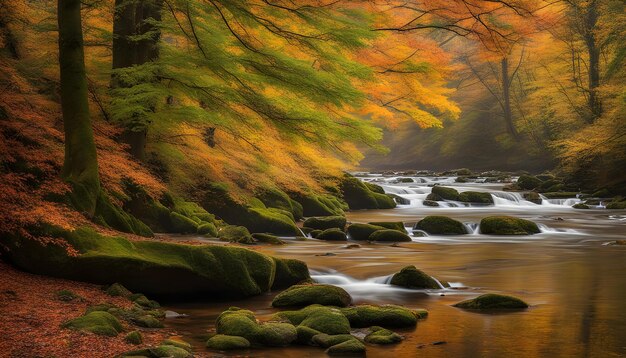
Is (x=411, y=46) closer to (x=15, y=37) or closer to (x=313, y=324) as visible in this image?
(x=15, y=37)

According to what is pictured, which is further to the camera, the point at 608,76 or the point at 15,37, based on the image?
the point at 608,76

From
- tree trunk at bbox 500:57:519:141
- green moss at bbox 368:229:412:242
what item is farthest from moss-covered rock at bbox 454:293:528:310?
tree trunk at bbox 500:57:519:141

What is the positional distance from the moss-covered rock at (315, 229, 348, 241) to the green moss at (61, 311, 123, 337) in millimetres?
10537

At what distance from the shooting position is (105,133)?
1159 cm

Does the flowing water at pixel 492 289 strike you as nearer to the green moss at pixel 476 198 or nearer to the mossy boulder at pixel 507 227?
the mossy boulder at pixel 507 227

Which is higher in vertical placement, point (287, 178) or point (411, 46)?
point (411, 46)

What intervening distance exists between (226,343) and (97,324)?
1.26 metres

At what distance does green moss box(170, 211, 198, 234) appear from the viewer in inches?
621

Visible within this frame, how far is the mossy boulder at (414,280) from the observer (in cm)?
1057

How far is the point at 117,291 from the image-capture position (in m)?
8.27

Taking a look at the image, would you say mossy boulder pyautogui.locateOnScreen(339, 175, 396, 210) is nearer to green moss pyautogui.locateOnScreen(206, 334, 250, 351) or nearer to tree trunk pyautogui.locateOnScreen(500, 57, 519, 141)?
green moss pyautogui.locateOnScreen(206, 334, 250, 351)

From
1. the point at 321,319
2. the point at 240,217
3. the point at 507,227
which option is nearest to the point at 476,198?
the point at 507,227

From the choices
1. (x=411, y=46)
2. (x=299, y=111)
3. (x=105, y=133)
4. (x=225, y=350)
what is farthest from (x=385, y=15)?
(x=225, y=350)

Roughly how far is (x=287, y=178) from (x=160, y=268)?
282 inches
